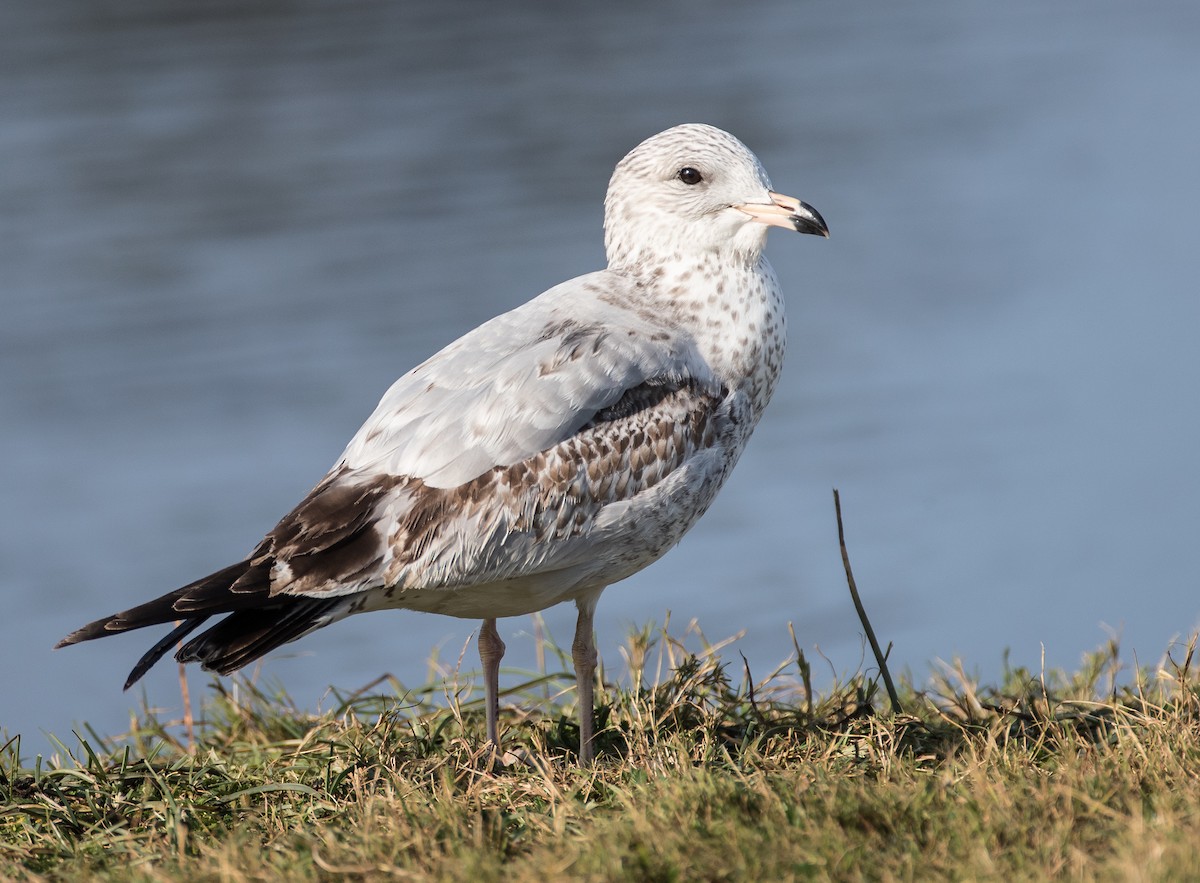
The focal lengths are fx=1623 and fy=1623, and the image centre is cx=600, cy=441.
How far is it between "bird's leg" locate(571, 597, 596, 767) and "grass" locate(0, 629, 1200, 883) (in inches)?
4.4

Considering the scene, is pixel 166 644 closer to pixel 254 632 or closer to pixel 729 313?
pixel 254 632

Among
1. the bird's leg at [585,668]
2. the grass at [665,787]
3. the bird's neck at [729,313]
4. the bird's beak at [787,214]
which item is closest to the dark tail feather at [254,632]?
the grass at [665,787]

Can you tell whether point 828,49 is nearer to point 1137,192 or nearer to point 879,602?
point 1137,192

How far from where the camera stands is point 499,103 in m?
14.0

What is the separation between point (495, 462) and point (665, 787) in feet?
3.62

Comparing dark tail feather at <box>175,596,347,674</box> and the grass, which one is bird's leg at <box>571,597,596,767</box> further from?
dark tail feather at <box>175,596,347,674</box>

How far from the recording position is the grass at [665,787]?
340cm

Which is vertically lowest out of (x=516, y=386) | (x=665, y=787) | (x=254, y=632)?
(x=665, y=787)

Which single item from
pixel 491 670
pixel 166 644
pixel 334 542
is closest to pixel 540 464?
pixel 334 542

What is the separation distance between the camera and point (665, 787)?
381 cm

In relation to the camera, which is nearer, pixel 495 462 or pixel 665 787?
pixel 665 787

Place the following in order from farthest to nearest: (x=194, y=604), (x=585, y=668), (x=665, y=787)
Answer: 1. (x=585, y=668)
2. (x=194, y=604)
3. (x=665, y=787)

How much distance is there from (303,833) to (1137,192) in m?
10.1

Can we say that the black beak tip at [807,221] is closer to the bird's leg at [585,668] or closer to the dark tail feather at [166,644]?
the bird's leg at [585,668]
